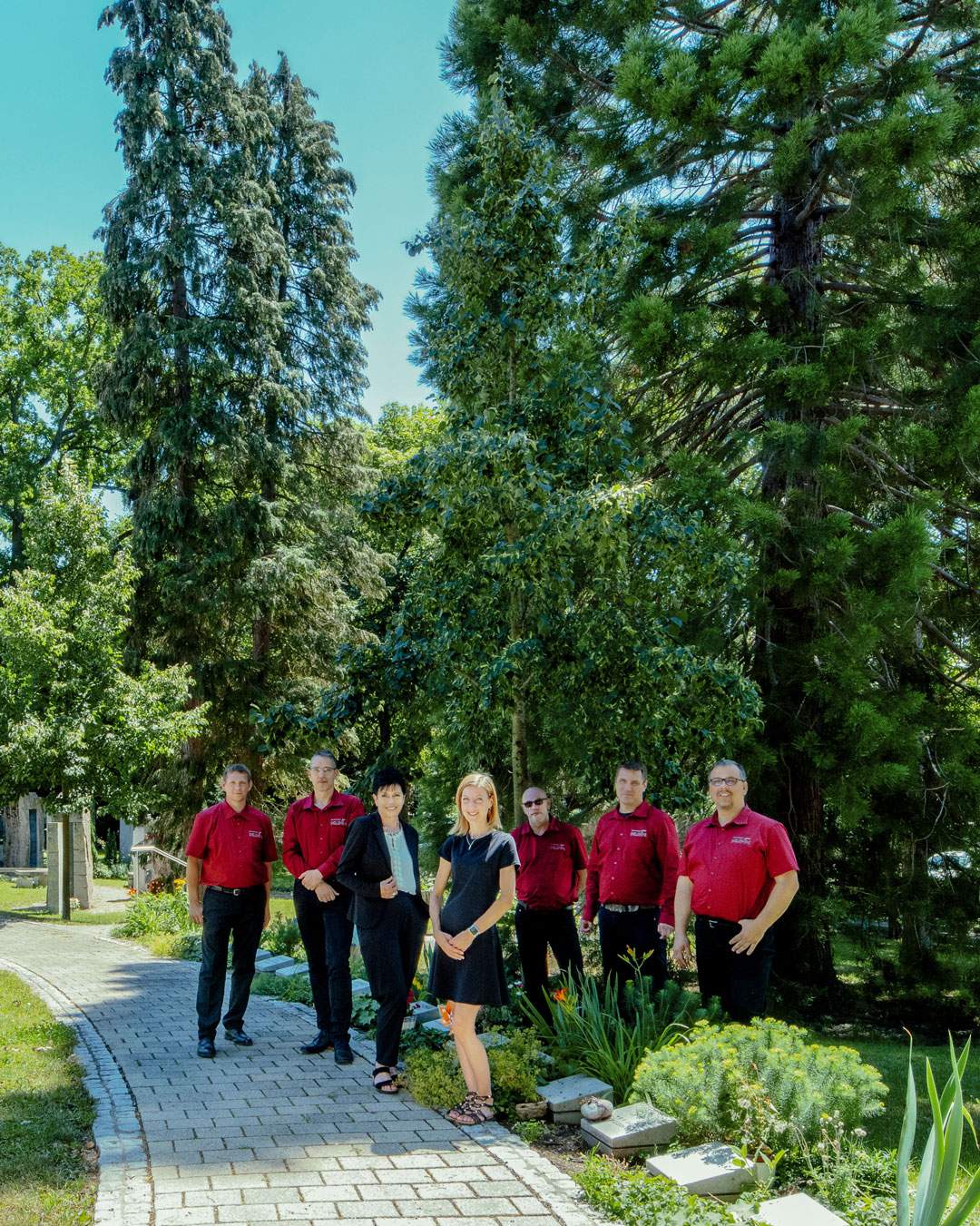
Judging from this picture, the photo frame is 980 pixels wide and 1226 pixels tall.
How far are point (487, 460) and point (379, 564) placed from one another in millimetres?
17435

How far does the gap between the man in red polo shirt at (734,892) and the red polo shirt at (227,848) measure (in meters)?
2.75

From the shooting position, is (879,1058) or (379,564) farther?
(379,564)

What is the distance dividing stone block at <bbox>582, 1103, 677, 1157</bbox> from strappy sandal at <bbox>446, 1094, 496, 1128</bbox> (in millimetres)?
551

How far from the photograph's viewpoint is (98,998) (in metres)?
9.20

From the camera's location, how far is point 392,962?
6.22 meters

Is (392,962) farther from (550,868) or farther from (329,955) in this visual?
(550,868)

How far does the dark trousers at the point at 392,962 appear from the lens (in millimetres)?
6172

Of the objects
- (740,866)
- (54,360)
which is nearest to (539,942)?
(740,866)

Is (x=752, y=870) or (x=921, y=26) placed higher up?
(x=921, y=26)

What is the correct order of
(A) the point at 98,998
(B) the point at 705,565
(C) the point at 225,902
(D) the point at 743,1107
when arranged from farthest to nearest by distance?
1. (A) the point at 98,998
2. (B) the point at 705,565
3. (C) the point at 225,902
4. (D) the point at 743,1107

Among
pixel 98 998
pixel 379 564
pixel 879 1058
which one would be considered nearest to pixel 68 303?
pixel 379 564

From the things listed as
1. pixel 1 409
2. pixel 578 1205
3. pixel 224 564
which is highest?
pixel 1 409

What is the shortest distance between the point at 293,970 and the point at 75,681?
9.20 metres

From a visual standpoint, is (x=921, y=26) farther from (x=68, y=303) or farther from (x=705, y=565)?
(x=68, y=303)
